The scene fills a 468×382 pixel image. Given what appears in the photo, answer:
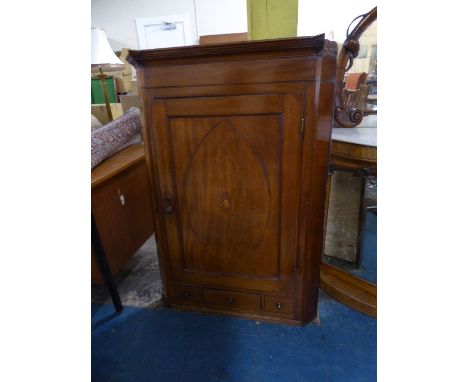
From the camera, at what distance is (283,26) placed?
138 centimetres

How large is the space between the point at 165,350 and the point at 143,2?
507cm

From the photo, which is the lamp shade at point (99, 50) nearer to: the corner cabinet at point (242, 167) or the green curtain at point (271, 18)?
the green curtain at point (271, 18)

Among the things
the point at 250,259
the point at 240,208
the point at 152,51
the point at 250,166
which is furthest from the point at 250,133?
the point at 250,259

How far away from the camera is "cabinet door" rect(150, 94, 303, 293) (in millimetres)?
947

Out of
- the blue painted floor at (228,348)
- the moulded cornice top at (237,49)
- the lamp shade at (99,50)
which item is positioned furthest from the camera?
the lamp shade at (99,50)

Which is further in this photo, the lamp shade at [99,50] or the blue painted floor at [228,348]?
the lamp shade at [99,50]

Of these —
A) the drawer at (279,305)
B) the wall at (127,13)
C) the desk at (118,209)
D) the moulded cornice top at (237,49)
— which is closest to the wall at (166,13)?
the wall at (127,13)

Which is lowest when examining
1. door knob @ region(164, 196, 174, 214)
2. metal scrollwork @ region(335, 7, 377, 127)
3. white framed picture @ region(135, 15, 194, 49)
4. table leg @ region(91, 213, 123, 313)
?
table leg @ region(91, 213, 123, 313)

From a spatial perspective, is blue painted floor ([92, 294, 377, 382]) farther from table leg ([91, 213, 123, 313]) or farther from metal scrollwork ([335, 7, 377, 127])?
metal scrollwork ([335, 7, 377, 127])

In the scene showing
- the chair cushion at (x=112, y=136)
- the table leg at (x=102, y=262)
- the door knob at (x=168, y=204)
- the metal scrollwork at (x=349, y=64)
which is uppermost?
the metal scrollwork at (x=349, y=64)

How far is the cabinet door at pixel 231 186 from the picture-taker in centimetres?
95

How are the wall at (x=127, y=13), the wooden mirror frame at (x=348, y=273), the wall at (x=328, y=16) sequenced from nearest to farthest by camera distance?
the wooden mirror frame at (x=348, y=273) < the wall at (x=328, y=16) < the wall at (x=127, y=13)

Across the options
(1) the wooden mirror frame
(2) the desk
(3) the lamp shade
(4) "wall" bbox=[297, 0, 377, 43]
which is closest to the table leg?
(2) the desk

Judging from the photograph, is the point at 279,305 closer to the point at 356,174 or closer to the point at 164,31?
the point at 356,174
